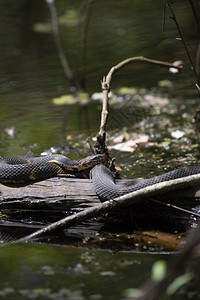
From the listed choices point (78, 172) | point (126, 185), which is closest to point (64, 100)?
point (78, 172)

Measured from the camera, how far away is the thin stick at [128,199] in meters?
3.89

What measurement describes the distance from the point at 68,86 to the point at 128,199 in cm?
586

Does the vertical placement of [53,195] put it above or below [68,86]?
above

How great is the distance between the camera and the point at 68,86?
31.0ft

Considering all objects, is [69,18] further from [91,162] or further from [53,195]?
[53,195]

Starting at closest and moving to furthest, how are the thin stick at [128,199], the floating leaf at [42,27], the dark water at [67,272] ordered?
the dark water at [67,272]
the thin stick at [128,199]
the floating leaf at [42,27]

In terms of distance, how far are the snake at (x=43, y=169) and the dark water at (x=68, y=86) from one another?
0.82 metres

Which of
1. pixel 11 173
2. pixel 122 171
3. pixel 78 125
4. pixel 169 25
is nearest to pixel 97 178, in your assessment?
pixel 11 173

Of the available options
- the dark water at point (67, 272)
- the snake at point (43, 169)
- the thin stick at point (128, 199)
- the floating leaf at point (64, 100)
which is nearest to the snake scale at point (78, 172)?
the snake at point (43, 169)

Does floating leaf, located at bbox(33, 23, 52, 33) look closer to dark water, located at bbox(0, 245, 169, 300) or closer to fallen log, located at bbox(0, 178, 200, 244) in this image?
fallen log, located at bbox(0, 178, 200, 244)

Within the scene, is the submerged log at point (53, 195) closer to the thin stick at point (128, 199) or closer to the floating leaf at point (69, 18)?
the thin stick at point (128, 199)

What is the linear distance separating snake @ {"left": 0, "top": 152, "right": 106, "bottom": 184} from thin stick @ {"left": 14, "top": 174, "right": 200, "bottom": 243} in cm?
77

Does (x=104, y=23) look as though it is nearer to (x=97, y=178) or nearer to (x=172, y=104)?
(x=172, y=104)

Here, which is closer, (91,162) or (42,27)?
→ (91,162)
